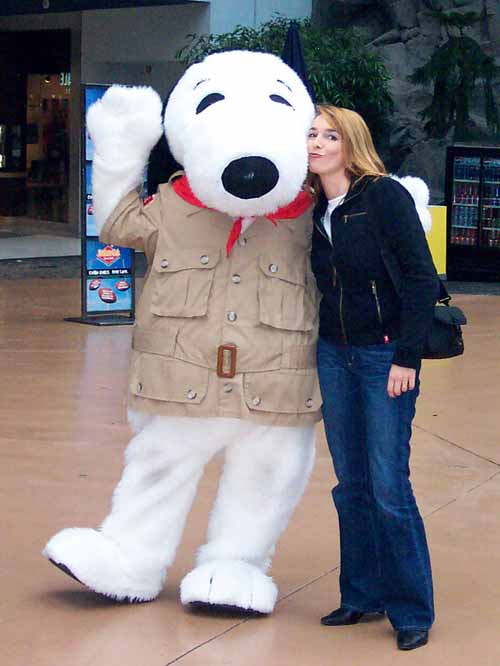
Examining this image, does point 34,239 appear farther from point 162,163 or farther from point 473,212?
point 162,163

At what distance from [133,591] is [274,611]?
517 millimetres

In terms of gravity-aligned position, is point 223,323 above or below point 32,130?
below

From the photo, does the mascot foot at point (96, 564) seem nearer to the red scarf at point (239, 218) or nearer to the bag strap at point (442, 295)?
the red scarf at point (239, 218)

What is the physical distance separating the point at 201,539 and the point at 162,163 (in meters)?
1.67

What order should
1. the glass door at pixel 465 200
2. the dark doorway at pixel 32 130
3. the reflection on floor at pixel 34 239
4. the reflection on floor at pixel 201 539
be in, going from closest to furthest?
1. the reflection on floor at pixel 201 539
2. the glass door at pixel 465 200
3. the reflection on floor at pixel 34 239
4. the dark doorway at pixel 32 130

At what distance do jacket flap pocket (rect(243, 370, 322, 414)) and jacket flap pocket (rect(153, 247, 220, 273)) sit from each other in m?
0.41

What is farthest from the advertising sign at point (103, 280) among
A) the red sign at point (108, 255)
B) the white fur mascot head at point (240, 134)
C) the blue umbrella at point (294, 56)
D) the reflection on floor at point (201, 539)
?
the white fur mascot head at point (240, 134)

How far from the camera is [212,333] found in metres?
4.35

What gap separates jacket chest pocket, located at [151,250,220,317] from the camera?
14.3 ft

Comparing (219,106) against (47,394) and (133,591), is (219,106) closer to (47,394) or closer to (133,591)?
(133,591)

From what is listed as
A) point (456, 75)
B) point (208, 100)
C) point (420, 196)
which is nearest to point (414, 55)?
point (456, 75)

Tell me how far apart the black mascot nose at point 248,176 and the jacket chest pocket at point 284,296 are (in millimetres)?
292

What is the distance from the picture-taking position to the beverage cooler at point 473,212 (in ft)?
55.0

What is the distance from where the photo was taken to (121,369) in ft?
30.7
